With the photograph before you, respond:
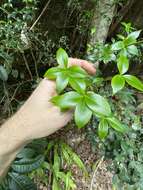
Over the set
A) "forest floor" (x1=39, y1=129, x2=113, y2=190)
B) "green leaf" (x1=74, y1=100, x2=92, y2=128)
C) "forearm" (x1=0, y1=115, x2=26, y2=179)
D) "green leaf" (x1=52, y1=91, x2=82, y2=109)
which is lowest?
"forest floor" (x1=39, y1=129, x2=113, y2=190)

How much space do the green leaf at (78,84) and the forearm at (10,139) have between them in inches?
12.0

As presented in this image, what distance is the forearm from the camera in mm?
1135

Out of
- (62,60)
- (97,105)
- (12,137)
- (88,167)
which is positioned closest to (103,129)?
(97,105)

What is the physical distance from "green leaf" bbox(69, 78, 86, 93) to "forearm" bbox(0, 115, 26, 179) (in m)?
0.30

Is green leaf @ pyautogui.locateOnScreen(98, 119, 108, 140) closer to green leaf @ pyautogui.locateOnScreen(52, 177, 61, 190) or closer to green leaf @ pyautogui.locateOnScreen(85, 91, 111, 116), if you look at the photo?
green leaf @ pyautogui.locateOnScreen(85, 91, 111, 116)

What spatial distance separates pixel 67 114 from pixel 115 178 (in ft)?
2.93

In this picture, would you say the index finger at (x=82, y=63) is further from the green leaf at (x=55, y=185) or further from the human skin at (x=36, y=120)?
the green leaf at (x=55, y=185)

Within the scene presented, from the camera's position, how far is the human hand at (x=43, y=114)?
104cm

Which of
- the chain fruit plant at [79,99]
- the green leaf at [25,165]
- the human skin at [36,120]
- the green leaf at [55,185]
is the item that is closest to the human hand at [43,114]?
the human skin at [36,120]

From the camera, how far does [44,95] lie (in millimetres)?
1059

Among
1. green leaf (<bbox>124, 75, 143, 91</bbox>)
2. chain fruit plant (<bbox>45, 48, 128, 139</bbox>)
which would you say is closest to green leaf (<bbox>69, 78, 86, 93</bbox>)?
chain fruit plant (<bbox>45, 48, 128, 139</bbox>)

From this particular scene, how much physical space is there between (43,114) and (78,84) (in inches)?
7.8

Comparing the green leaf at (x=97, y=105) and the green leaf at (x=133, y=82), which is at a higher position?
the green leaf at (x=133, y=82)

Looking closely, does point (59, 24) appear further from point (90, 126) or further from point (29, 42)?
point (90, 126)
